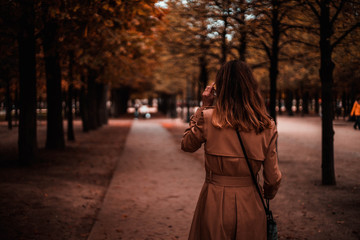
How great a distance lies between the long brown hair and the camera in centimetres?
253

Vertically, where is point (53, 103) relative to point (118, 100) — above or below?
below

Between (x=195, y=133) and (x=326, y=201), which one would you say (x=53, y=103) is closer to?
(x=326, y=201)

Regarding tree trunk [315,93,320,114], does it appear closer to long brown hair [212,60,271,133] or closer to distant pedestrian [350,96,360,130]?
distant pedestrian [350,96,360,130]

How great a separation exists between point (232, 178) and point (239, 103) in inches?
19.9

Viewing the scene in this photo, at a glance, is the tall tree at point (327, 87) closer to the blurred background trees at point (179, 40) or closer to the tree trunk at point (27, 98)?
the blurred background trees at point (179, 40)

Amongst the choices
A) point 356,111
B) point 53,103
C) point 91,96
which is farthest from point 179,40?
point 91,96

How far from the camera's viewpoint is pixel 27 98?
33.3ft

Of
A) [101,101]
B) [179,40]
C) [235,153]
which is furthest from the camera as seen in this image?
[101,101]

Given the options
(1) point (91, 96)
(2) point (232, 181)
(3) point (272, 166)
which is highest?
(1) point (91, 96)

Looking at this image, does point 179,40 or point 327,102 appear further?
point 179,40

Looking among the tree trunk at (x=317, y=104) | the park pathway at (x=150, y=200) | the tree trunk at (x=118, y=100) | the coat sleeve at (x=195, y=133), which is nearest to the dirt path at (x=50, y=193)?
the park pathway at (x=150, y=200)

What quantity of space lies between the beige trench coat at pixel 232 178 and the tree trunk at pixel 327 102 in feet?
18.7

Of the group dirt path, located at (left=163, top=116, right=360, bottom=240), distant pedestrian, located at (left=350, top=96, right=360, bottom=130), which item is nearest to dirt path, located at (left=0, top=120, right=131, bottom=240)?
dirt path, located at (left=163, top=116, right=360, bottom=240)

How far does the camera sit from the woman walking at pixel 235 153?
256 cm
